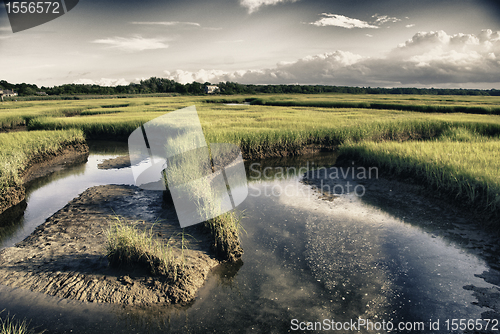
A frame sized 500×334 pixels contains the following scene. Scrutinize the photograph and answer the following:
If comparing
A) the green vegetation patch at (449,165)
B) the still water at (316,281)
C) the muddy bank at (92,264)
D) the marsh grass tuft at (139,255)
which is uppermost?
the green vegetation patch at (449,165)

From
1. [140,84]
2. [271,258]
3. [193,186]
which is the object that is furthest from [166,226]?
[140,84]

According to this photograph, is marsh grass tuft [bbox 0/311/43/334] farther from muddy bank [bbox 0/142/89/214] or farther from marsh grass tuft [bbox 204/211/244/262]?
muddy bank [bbox 0/142/89/214]

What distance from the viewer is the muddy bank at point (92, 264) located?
3.88 m

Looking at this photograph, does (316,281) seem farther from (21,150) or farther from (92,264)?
(21,150)

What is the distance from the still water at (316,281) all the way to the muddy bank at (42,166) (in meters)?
0.79

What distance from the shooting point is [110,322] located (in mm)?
3490

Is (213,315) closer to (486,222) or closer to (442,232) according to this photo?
(442,232)

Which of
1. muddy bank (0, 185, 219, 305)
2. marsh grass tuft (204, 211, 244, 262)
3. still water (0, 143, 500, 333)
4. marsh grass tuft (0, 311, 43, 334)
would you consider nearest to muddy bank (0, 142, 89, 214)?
still water (0, 143, 500, 333)

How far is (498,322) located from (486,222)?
9.95ft

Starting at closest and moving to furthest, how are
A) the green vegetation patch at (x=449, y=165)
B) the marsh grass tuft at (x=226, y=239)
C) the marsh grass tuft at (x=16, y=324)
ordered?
the marsh grass tuft at (x=16, y=324) < the marsh grass tuft at (x=226, y=239) < the green vegetation patch at (x=449, y=165)

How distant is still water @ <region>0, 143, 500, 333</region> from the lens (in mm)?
3555

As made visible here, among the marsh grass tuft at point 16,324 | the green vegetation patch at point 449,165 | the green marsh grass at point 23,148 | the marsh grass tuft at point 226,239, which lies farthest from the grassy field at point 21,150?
the green vegetation patch at point 449,165

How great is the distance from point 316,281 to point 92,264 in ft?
11.4

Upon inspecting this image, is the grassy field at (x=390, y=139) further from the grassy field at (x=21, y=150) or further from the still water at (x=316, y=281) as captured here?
the grassy field at (x=21, y=150)
